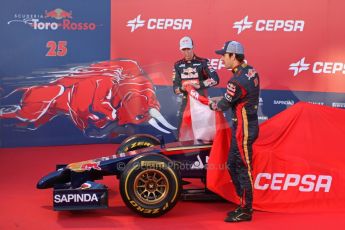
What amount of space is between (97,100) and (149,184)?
3519mm

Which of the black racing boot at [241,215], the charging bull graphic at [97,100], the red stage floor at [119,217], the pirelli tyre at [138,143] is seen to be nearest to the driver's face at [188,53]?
the pirelli tyre at [138,143]

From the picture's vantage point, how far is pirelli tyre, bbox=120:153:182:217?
5.20 metres

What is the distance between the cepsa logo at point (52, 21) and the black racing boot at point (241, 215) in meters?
4.20

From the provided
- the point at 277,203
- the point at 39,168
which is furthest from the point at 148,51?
the point at 277,203

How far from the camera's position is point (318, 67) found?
820 centimetres

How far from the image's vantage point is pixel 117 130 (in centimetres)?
869

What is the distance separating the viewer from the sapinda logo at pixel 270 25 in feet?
26.7

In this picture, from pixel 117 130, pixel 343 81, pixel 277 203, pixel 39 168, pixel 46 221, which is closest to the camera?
pixel 46 221

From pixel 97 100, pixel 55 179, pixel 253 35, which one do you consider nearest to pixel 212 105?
pixel 55 179

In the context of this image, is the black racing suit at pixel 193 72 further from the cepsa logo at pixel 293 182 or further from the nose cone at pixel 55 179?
the nose cone at pixel 55 179

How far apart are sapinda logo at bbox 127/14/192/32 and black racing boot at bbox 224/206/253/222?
12.5 ft

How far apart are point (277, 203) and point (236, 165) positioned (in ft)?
2.05

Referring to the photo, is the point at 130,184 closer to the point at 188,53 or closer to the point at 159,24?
the point at 188,53

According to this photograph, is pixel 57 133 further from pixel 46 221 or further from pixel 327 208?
pixel 327 208
